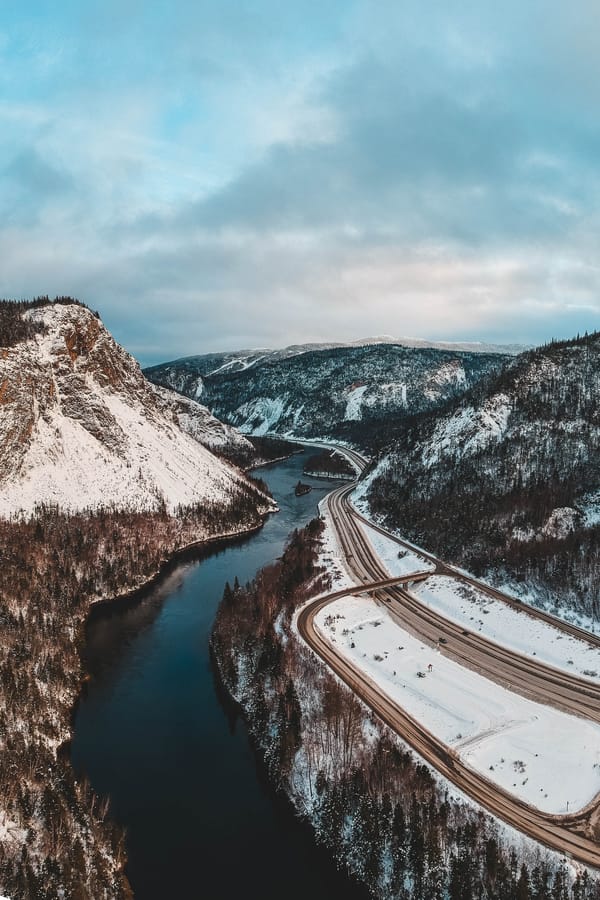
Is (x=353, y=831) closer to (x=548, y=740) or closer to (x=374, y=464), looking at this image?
(x=548, y=740)

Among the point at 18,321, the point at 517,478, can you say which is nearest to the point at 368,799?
A: the point at 517,478

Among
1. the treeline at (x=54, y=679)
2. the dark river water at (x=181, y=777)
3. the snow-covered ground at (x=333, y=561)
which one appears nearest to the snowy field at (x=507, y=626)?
the snow-covered ground at (x=333, y=561)

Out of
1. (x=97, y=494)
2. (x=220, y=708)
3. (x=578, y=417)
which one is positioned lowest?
(x=220, y=708)

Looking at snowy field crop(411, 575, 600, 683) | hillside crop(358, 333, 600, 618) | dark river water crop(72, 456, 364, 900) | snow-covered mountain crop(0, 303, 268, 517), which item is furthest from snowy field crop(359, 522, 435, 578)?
snow-covered mountain crop(0, 303, 268, 517)

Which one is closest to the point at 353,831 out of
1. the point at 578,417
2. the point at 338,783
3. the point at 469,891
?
the point at 338,783

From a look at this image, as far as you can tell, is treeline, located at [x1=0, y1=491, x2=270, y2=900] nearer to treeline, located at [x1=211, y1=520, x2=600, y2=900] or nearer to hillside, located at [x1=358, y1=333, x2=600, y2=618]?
treeline, located at [x1=211, y1=520, x2=600, y2=900]

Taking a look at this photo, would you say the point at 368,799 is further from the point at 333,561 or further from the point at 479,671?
the point at 333,561
